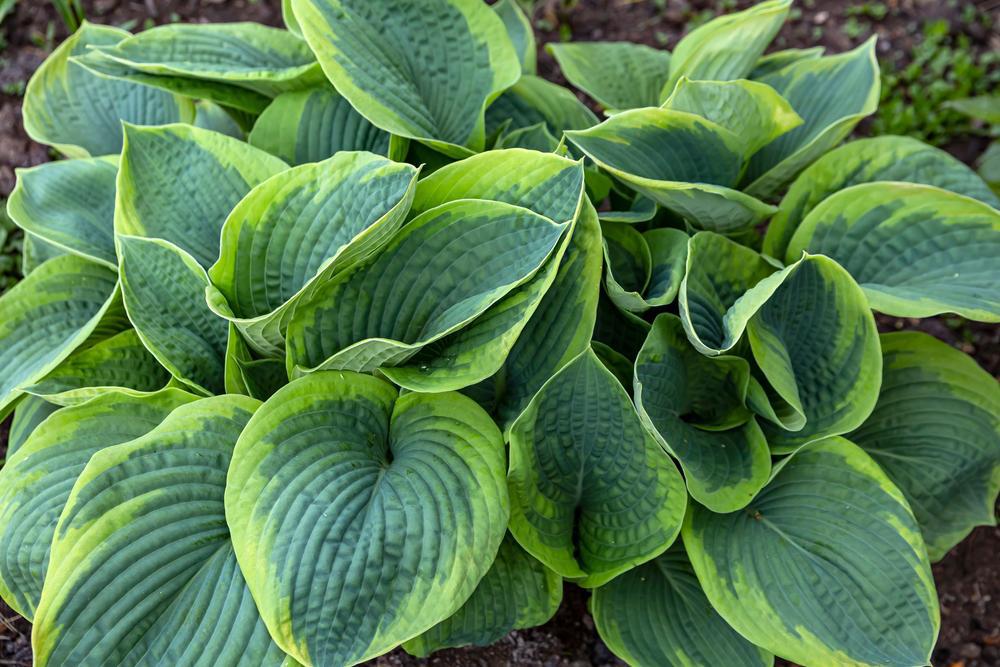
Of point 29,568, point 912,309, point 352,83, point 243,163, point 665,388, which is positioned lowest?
point 29,568

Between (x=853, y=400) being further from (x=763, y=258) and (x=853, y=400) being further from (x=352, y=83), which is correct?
(x=352, y=83)

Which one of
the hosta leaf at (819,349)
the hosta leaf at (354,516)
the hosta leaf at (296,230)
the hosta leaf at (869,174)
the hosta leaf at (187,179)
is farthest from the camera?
the hosta leaf at (869,174)

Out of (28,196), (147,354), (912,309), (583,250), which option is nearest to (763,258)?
(912,309)

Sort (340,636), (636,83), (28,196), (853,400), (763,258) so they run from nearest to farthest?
1. (340,636)
2. (853,400)
3. (763,258)
4. (28,196)
5. (636,83)

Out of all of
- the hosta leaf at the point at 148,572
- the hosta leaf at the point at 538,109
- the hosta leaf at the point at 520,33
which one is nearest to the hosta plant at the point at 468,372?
the hosta leaf at the point at 148,572

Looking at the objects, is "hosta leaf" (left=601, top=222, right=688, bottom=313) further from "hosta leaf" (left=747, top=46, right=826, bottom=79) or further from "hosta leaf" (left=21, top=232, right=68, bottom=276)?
"hosta leaf" (left=21, top=232, right=68, bottom=276)

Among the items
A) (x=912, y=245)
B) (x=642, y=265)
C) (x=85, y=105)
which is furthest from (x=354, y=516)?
(x=85, y=105)

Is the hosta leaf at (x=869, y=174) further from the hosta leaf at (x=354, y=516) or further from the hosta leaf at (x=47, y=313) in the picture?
the hosta leaf at (x=47, y=313)
